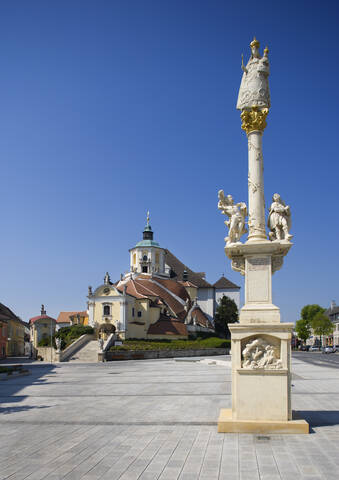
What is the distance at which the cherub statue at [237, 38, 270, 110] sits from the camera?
1058 cm

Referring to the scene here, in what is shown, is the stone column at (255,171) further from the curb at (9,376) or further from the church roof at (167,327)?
the church roof at (167,327)

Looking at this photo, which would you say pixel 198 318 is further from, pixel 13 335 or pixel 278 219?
pixel 278 219

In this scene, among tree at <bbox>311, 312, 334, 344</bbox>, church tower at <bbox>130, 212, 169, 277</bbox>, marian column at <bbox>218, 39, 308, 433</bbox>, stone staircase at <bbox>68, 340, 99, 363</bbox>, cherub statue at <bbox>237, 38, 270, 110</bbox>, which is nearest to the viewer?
marian column at <bbox>218, 39, 308, 433</bbox>

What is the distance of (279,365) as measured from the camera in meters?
9.14

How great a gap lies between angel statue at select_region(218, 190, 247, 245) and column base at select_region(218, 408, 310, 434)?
12.4ft

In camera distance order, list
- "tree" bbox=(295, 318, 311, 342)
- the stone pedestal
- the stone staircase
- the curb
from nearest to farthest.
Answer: the stone pedestal, the curb, the stone staircase, "tree" bbox=(295, 318, 311, 342)

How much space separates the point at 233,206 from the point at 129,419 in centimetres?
559

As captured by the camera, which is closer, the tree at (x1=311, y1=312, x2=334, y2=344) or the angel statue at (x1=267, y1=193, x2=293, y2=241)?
the angel statue at (x1=267, y1=193, x2=293, y2=241)

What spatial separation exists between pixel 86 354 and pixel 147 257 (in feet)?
109

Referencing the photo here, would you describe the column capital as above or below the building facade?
above

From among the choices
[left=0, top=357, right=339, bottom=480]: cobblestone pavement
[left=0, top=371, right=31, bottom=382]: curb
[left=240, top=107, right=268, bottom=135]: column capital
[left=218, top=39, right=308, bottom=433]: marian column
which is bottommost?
[left=0, top=371, right=31, bottom=382]: curb

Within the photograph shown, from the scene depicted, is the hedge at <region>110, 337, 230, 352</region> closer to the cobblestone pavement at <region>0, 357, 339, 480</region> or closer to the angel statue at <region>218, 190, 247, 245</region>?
the cobblestone pavement at <region>0, 357, 339, 480</region>

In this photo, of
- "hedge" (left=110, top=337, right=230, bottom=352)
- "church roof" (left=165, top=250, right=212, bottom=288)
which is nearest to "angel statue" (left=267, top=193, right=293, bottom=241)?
"hedge" (left=110, top=337, right=230, bottom=352)

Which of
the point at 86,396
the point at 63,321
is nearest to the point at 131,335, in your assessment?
the point at 63,321
